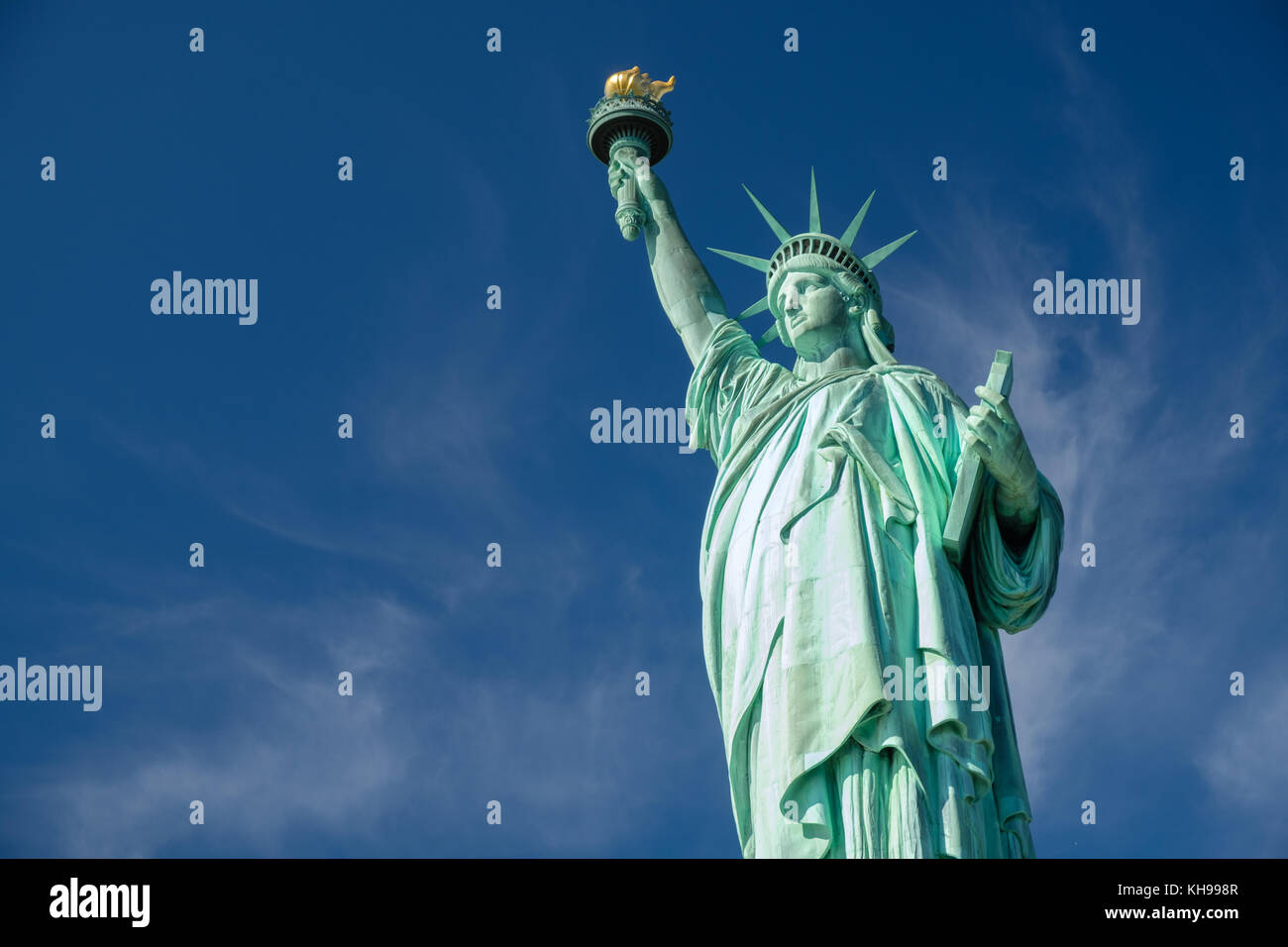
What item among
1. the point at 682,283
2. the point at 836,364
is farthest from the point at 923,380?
the point at 682,283

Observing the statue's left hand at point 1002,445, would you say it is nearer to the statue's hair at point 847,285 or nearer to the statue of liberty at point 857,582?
the statue of liberty at point 857,582

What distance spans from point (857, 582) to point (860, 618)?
1.24 ft

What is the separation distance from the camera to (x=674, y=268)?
20719 mm

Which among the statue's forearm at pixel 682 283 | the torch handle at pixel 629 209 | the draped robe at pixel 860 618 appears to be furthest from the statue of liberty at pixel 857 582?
the torch handle at pixel 629 209

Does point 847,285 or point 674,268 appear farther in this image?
point 674,268

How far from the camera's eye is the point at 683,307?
20484 millimetres

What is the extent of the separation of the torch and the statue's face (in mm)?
3139

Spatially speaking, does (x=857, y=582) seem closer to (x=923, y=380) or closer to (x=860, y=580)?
(x=860, y=580)

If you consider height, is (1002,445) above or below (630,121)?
below

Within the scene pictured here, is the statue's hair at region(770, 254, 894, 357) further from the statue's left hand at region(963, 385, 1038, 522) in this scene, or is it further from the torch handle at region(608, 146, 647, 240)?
the statue's left hand at region(963, 385, 1038, 522)

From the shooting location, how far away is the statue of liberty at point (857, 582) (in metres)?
15.5

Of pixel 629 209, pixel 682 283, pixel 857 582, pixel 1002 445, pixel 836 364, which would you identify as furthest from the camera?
pixel 629 209
